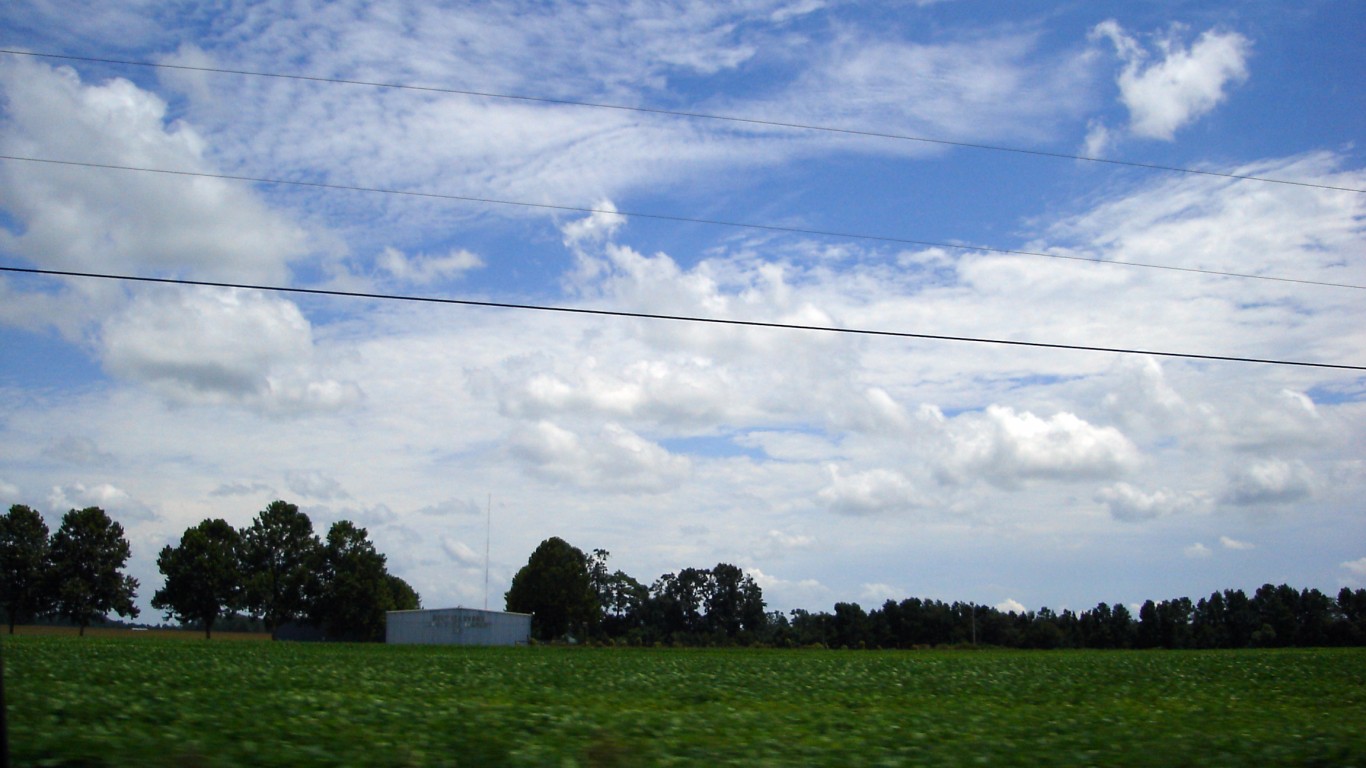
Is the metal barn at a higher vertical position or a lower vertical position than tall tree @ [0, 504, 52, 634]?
lower

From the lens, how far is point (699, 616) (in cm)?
15962

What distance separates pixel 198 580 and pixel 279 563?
1016 centimetres

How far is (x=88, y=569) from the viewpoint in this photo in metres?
102

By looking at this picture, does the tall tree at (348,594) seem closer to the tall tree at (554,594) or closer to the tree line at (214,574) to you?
the tree line at (214,574)

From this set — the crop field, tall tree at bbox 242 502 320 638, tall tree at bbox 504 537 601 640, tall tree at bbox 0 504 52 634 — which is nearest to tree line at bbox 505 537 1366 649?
tall tree at bbox 504 537 601 640

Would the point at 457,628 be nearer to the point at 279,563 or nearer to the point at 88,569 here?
the point at 279,563

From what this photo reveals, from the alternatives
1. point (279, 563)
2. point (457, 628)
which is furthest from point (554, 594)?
point (279, 563)

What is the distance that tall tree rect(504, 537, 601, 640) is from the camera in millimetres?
A: 114125

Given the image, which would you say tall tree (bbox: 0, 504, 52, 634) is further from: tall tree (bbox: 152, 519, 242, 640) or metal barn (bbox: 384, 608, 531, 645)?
metal barn (bbox: 384, 608, 531, 645)

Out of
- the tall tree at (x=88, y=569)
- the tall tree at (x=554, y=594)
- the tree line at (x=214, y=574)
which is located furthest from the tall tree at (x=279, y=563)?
the tall tree at (x=554, y=594)

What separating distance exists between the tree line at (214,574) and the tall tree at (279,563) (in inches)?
4.4

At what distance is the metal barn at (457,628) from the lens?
9706 centimetres

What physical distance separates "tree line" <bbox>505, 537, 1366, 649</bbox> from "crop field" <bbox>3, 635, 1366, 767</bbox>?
303 feet

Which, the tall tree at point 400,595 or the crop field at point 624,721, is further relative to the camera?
the tall tree at point 400,595
